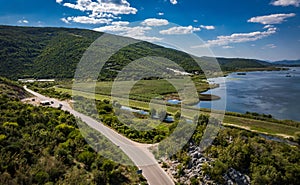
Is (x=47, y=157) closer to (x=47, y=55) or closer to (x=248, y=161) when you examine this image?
(x=248, y=161)

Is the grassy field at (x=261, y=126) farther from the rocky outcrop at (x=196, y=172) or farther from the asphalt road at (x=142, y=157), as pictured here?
the asphalt road at (x=142, y=157)

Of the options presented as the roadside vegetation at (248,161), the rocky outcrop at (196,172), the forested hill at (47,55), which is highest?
the forested hill at (47,55)

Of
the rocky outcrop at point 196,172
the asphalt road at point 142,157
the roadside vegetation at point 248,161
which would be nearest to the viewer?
the roadside vegetation at point 248,161

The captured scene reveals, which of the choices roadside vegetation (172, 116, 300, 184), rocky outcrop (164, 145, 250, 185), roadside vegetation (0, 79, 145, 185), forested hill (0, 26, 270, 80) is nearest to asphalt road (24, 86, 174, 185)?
rocky outcrop (164, 145, 250, 185)

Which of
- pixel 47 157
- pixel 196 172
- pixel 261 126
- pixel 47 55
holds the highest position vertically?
pixel 47 55

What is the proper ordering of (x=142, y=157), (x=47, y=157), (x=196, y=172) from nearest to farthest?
(x=47, y=157)
(x=196, y=172)
(x=142, y=157)

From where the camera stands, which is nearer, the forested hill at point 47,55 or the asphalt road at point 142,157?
the asphalt road at point 142,157

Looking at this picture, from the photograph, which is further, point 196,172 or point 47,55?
point 47,55

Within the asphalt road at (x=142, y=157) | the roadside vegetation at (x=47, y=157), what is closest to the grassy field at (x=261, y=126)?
the asphalt road at (x=142, y=157)

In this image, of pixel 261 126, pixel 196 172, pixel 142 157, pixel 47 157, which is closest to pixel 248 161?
pixel 196 172

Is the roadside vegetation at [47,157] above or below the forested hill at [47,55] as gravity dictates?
below

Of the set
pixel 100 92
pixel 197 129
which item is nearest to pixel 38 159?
pixel 197 129

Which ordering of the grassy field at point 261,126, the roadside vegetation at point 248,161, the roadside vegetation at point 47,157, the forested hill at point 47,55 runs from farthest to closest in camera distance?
the forested hill at point 47,55
the grassy field at point 261,126
the roadside vegetation at point 248,161
the roadside vegetation at point 47,157
